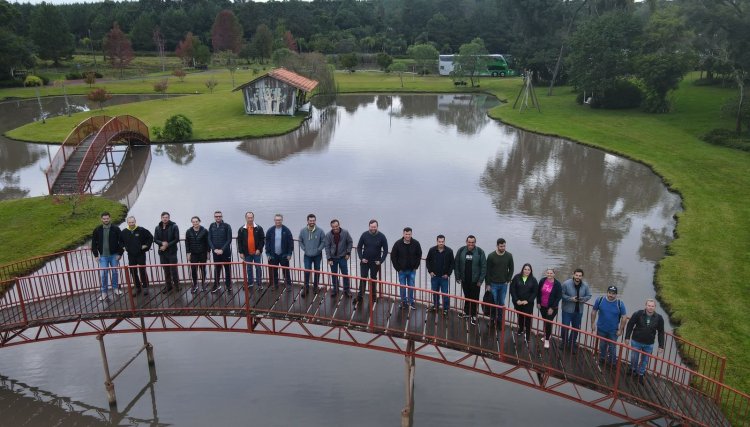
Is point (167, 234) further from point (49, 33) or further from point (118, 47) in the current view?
point (49, 33)

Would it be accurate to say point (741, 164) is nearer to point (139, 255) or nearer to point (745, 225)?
point (745, 225)

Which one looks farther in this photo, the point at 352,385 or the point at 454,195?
the point at 454,195

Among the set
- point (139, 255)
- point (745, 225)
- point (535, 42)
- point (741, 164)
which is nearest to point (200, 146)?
point (139, 255)

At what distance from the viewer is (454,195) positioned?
25828 mm

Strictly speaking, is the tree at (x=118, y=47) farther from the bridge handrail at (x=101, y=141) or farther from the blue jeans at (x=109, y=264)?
the blue jeans at (x=109, y=264)

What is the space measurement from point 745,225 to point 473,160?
1499 cm

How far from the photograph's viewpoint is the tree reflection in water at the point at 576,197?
19688 mm

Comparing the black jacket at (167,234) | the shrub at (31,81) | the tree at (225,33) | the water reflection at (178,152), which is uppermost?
the tree at (225,33)

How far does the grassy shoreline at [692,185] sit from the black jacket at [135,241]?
1325cm

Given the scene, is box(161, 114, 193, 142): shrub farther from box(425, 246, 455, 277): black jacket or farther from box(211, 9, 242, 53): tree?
box(211, 9, 242, 53): tree

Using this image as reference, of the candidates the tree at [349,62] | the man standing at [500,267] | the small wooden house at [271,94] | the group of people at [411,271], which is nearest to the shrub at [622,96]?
the small wooden house at [271,94]

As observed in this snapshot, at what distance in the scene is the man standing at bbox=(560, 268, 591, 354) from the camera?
34.8ft

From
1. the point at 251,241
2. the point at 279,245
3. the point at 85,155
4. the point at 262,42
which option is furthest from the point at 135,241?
the point at 262,42

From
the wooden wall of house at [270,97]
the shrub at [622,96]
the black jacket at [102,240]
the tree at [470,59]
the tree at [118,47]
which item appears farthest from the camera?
the tree at [118,47]
